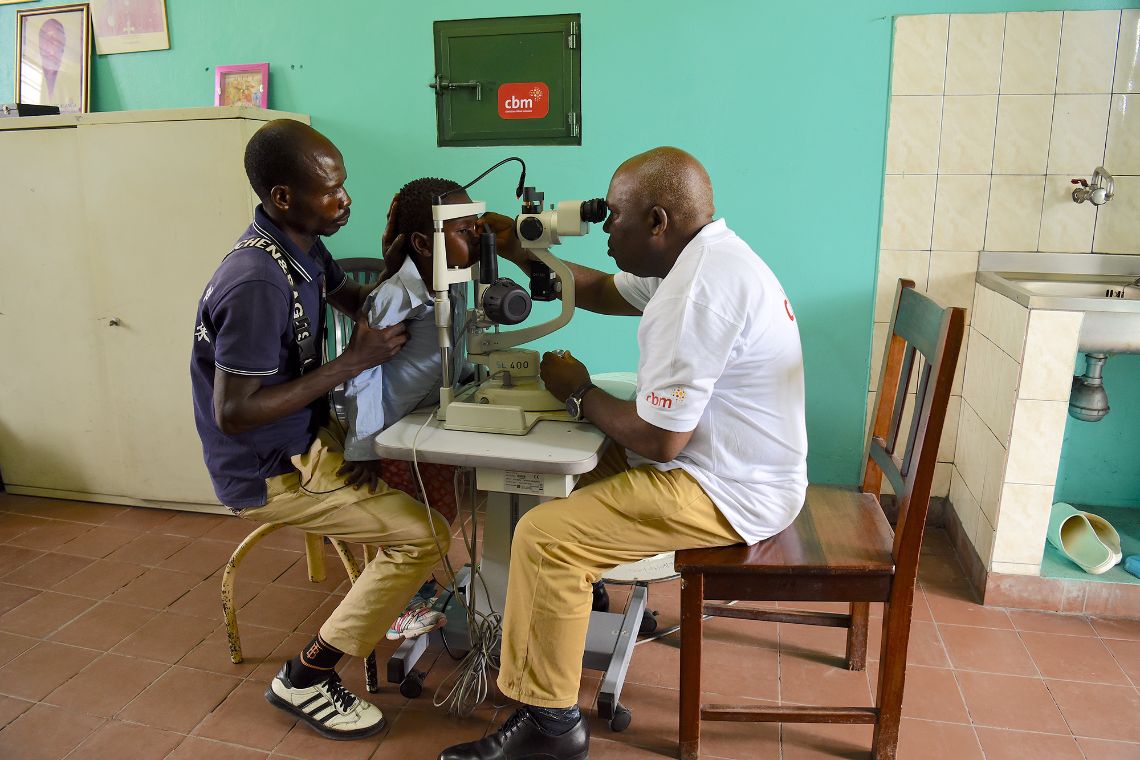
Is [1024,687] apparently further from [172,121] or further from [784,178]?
[172,121]

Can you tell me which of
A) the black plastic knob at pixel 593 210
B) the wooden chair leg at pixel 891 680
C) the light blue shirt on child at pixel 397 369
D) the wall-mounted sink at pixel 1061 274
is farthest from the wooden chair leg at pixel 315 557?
the wall-mounted sink at pixel 1061 274

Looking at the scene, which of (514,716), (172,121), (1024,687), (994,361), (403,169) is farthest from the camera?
(403,169)

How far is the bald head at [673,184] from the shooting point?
1710 millimetres

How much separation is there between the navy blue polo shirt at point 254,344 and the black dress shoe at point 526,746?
0.73 m

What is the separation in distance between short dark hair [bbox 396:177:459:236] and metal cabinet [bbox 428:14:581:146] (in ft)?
3.84

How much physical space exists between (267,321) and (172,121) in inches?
56.8

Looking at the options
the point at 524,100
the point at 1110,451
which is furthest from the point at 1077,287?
the point at 524,100

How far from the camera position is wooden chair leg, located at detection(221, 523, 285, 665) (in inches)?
84.7

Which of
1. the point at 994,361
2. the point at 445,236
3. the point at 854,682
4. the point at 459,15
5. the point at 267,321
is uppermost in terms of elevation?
the point at 459,15

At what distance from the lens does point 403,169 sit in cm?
313

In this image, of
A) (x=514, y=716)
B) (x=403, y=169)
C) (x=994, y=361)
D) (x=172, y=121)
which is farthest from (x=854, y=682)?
(x=172, y=121)

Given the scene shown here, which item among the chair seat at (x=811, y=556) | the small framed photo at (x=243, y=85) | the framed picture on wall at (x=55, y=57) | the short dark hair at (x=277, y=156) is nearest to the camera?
the chair seat at (x=811, y=556)

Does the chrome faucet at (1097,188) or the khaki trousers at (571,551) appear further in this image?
the chrome faucet at (1097,188)

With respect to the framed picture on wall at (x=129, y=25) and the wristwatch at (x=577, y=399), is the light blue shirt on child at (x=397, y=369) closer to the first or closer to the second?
the wristwatch at (x=577, y=399)
